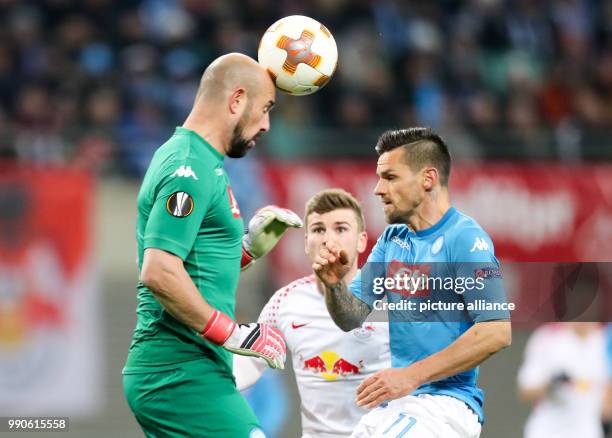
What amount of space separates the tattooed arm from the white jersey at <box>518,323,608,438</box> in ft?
10.7

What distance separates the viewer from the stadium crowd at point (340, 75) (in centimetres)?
1110

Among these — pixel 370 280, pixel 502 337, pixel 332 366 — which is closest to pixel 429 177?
pixel 370 280

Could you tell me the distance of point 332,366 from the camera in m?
6.34

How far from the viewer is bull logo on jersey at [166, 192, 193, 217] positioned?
15.5 feet

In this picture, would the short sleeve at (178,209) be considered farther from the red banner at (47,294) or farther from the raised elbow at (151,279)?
the red banner at (47,294)

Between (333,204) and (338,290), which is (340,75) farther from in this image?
(338,290)

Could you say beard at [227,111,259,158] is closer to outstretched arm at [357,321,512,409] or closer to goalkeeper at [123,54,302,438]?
goalkeeper at [123,54,302,438]

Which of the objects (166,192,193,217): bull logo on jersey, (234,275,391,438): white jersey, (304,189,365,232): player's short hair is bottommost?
(234,275,391,438): white jersey

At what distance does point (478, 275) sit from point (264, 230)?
Answer: 1.23 metres

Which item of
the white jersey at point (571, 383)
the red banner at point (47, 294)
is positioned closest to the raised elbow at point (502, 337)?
the white jersey at point (571, 383)

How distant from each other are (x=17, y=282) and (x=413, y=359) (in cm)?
531

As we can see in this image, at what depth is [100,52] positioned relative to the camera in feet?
42.4

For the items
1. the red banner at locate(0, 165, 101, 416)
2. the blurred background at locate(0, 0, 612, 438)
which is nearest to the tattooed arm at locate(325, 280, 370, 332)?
the blurred background at locate(0, 0, 612, 438)

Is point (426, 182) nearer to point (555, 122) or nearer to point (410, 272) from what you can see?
point (410, 272)
